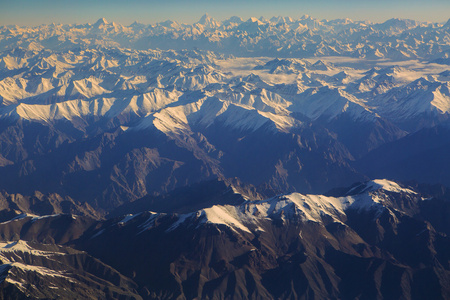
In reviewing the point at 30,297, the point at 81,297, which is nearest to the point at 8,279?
the point at 30,297

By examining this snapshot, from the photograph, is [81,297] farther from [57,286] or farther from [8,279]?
[8,279]

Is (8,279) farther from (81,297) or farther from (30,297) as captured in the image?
(81,297)

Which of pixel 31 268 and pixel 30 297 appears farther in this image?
pixel 31 268

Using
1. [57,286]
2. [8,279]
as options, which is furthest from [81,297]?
[8,279]
